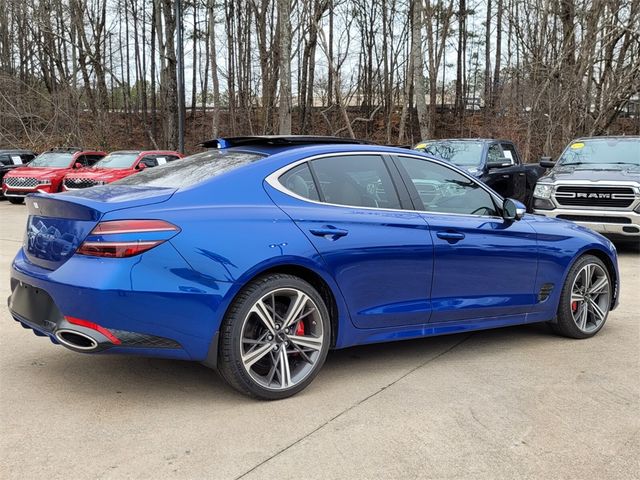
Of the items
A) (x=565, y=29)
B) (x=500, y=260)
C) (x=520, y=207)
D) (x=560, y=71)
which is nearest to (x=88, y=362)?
(x=500, y=260)

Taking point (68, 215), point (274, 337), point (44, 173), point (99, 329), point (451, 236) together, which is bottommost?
point (274, 337)

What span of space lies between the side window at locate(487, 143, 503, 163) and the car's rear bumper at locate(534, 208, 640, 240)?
114 inches

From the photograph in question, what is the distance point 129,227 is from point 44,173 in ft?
56.3

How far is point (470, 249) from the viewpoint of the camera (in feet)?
14.8

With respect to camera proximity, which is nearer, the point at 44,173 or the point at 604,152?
the point at 604,152

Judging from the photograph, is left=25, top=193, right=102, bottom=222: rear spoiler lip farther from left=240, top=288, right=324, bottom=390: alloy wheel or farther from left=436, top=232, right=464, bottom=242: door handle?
left=436, top=232, right=464, bottom=242: door handle

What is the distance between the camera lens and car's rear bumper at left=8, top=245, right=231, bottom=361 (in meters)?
3.26

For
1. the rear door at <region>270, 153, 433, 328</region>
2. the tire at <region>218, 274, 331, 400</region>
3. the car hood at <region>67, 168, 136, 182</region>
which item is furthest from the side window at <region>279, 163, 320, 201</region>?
the car hood at <region>67, 168, 136, 182</region>

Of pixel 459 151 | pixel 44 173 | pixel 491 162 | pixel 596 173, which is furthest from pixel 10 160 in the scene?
pixel 596 173

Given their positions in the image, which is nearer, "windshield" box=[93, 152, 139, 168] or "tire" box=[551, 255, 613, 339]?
"tire" box=[551, 255, 613, 339]

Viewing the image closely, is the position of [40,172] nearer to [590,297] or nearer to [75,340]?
[75,340]

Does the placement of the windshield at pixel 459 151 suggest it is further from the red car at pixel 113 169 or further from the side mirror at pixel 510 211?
the red car at pixel 113 169

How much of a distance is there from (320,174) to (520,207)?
72.1 inches

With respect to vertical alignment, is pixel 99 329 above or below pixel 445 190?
below
